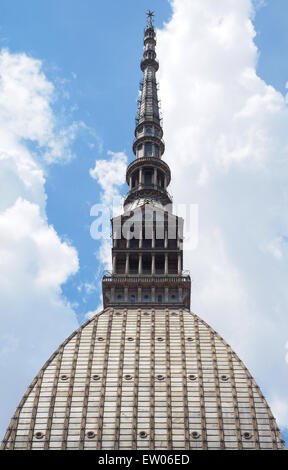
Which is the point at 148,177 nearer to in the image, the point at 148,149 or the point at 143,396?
the point at 148,149

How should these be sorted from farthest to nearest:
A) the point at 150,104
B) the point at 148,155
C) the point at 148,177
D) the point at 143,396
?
the point at 150,104 < the point at 148,155 < the point at 148,177 < the point at 143,396

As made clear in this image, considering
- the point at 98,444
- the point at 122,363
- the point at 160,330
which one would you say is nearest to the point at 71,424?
the point at 98,444

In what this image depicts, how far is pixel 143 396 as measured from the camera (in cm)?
6200

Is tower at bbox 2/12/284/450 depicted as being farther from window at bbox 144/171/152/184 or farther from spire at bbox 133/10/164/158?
spire at bbox 133/10/164/158

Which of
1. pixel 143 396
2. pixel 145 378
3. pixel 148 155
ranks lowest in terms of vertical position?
pixel 143 396

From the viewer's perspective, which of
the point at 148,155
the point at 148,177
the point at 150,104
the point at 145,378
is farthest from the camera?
the point at 150,104

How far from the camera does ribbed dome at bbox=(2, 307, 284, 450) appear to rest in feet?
191

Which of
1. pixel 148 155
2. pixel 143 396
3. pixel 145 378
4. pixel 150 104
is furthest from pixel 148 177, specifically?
pixel 143 396

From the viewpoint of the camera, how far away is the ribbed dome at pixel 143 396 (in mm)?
58156

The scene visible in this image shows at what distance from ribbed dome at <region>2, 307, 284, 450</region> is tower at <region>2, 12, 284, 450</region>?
0.31ft

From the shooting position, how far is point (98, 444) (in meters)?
57.4

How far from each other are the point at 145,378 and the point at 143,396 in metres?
2.45

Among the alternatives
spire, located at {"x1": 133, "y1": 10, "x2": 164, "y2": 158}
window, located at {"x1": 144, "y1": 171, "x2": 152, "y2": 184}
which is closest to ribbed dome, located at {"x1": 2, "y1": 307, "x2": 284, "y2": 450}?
window, located at {"x1": 144, "y1": 171, "x2": 152, "y2": 184}

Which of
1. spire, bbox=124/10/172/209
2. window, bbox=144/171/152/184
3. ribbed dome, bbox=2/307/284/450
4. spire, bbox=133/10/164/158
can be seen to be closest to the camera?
ribbed dome, bbox=2/307/284/450
